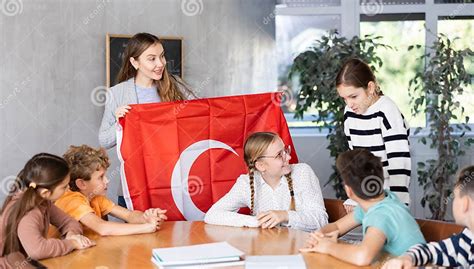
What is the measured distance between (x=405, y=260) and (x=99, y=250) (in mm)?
1123

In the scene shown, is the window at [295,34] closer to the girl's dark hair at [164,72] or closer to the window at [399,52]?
the window at [399,52]

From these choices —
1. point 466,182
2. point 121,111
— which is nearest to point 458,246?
point 466,182

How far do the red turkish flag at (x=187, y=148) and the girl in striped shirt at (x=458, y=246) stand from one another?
→ 145 centimetres

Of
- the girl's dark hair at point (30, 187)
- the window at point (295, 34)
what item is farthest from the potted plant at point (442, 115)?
the girl's dark hair at point (30, 187)

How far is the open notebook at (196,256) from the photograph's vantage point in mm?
2471

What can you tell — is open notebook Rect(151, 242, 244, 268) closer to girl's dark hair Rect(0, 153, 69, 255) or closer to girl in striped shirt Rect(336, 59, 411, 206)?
girl's dark hair Rect(0, 153, 69, 255)

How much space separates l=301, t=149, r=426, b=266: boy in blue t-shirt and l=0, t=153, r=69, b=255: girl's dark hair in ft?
3.09

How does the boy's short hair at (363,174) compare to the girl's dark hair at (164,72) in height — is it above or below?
below

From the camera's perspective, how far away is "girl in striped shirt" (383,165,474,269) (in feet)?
7.95

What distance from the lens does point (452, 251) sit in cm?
247

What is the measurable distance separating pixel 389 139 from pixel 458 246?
3.08 feet

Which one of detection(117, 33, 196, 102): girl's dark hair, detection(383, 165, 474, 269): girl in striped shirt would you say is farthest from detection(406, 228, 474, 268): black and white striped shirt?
detection(117, 33, 196, 102): girl's dark hair

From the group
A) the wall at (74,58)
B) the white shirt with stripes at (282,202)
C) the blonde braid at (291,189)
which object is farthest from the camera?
the wall at (74,58)

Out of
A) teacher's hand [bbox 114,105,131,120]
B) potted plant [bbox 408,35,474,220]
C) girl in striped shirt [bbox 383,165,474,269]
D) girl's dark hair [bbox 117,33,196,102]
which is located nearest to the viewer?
girl in striped shirt [bbox 383,165,474,269]
